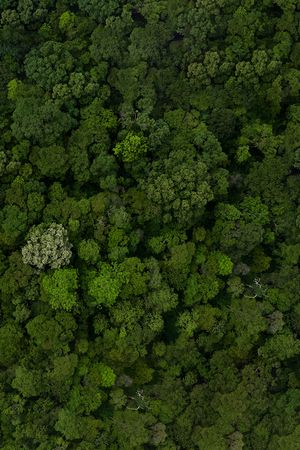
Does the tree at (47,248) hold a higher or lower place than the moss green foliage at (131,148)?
lower

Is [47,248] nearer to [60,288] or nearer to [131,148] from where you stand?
[60,288]

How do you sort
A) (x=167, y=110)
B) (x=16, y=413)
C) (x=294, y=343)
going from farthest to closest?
(x=167, y=110) → (x=294, y=343) → (x=16, y=413)

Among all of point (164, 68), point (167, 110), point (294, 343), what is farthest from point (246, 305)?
point (164, 68)

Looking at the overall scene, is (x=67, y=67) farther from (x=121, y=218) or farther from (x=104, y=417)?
(x=104, y=417)

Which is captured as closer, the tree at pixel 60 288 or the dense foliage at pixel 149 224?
the tree at pixel 60 288

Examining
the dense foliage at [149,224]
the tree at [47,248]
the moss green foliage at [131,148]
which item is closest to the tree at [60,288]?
the dense foliage at [149,224]

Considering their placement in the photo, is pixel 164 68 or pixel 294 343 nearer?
pixel 294 343

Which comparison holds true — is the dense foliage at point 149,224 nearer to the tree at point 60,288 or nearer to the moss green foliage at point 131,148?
the tree at point 60,288

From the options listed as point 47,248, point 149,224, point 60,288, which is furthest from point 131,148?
point 60,288
